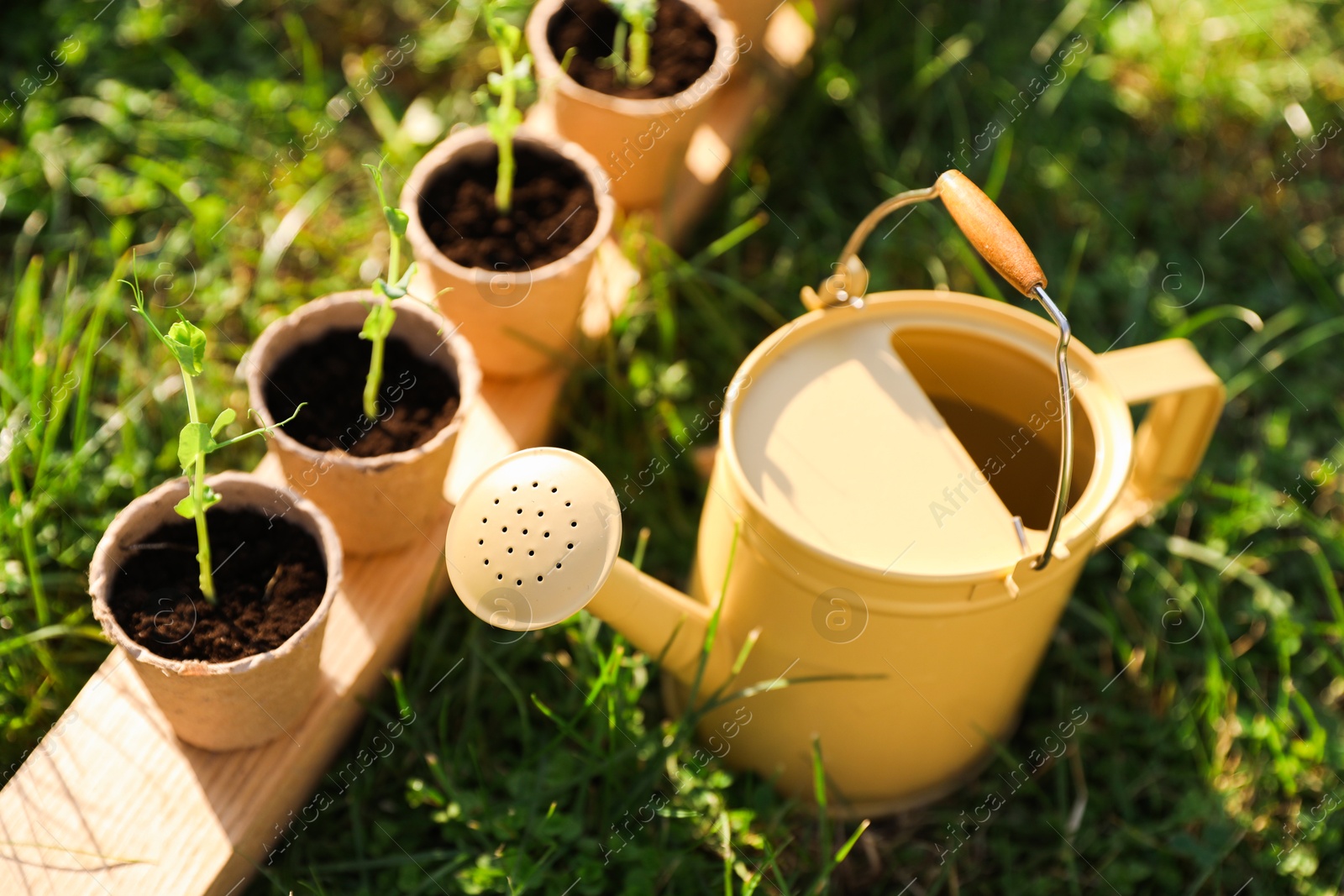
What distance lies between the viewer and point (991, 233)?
1046mm

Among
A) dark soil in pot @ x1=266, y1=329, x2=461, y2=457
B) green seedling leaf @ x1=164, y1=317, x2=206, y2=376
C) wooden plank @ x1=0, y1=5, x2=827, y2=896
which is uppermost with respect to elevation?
green seedling leaf @ x1=164, y1=317, x2=206, y2=376

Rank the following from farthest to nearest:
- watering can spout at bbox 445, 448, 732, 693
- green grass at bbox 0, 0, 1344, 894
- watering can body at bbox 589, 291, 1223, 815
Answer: green grass at bbox 0, 0, 1344, 894 < watering can body at bbox 589, 291, 1223, 815 < watering can spout at bbox 445, 448, 732, 693

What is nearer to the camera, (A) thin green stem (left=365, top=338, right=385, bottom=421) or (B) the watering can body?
(B) the watering can body

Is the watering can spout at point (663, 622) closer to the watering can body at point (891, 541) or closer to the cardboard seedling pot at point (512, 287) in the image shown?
the watering can body at point (891, 541)

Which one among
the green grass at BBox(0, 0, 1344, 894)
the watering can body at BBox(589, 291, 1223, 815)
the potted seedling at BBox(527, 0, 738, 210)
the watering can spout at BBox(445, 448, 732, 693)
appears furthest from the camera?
the potted seedling at BBox(527, 0, 738, 210)

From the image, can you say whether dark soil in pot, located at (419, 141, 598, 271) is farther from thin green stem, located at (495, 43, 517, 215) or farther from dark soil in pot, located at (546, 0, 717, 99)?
dark soil in pot, located at (546, 0, 717, 99)

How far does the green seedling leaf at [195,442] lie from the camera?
99cm

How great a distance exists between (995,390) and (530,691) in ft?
2.13

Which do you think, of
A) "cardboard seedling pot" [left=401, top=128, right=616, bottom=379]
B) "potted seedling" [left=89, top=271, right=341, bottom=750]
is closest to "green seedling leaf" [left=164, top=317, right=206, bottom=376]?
"potted seedling" [left=89, top=271, right=341, bottom=750]

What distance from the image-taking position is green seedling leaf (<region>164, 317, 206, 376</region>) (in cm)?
99

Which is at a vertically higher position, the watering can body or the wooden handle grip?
the wooden handle grip

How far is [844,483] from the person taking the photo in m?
1.13

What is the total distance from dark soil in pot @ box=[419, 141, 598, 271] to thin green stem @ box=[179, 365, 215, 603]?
1.38ft

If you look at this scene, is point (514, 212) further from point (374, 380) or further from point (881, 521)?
point (881, 521)
